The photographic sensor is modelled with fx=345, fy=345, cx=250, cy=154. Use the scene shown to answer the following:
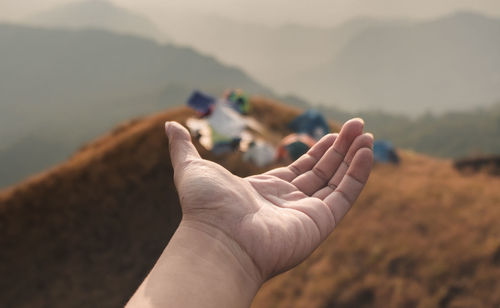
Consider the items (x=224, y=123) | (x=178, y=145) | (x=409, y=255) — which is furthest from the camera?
(x=224, y=123)

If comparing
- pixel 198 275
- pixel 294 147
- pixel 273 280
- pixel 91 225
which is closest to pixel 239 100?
pixel 294 147

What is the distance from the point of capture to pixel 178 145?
7.73ft

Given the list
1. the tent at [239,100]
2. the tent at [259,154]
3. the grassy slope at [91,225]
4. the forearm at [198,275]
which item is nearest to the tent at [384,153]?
the tent at [259,154]

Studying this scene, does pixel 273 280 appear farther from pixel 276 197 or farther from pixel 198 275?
pixel 198 275

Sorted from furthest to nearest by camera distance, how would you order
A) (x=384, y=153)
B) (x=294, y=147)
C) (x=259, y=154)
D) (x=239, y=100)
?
(x=239, y=100)
(x=384, y=153)
(x=259, y=154)
(x=294, y=147)

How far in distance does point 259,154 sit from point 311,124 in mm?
1883

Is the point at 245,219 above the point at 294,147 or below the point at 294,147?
above

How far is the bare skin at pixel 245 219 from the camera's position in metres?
1.77

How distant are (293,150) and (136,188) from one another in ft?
12.5

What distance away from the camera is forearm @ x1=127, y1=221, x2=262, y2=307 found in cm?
166

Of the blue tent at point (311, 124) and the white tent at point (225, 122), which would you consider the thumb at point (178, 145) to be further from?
the blue tent at point (311, 124)

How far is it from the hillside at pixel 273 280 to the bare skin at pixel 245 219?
332cm

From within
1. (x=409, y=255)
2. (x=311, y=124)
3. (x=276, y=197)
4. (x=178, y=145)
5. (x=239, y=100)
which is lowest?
(x=409, y=255)

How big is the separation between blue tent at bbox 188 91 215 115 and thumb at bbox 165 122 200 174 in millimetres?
5757
